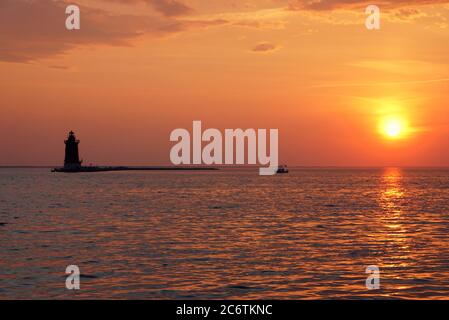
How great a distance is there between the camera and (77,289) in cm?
2336

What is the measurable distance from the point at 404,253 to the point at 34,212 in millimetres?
44851

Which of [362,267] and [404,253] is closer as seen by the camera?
[362,267]
